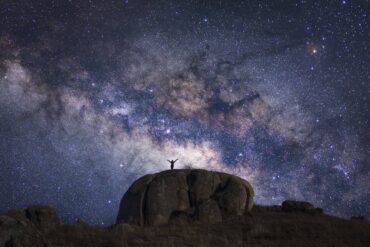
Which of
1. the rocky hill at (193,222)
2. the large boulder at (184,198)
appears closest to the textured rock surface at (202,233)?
the rocky hill at (193,222)

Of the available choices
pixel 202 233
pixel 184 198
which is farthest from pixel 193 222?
pixel 202 233

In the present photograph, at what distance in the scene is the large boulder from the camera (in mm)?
34344

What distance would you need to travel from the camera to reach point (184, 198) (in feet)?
118

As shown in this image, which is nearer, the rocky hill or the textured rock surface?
the textured rock surface

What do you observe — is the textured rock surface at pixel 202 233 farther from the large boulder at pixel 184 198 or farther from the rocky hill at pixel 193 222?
the large boulder at pixel 184 198

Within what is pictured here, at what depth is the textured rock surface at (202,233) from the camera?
72.5 ft

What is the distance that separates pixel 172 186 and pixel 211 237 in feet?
36.1

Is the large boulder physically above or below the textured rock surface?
above

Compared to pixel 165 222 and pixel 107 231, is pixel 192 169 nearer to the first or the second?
pixel 165 222

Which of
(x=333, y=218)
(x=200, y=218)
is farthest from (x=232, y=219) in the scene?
(x=333, y=218)

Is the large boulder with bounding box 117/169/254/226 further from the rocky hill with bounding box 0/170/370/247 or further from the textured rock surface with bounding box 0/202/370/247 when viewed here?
the textured rock surface with bounding box 0/202/370/247

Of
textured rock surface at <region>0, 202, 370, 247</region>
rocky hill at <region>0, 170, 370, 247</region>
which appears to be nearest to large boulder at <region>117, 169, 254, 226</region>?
rocky hill at <region>0, 170, 370, 247</region>

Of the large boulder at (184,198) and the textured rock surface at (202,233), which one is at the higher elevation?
the large boulder at (184,198)

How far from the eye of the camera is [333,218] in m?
34.3
